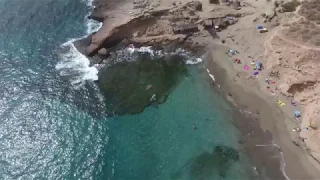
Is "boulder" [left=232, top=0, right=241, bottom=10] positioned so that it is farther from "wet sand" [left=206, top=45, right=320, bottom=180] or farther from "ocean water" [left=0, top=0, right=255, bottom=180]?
"ocean water" [left=0, top=0, right=255, bottom=180]

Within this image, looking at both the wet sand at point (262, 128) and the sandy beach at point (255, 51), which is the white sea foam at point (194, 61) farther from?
the wet sand at point (262, 128)

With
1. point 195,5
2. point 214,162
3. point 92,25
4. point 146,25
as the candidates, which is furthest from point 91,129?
point 195,5

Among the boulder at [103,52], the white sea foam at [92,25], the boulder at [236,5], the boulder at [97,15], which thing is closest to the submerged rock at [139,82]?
the boulder at [103,52]

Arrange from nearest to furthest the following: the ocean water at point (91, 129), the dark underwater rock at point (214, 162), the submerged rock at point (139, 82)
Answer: the dark underwater rock at point (214, 162) < the ocean water at point (91, 129) < the submerged rock at point (139, 82)

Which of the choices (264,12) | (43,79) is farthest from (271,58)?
(43,79)

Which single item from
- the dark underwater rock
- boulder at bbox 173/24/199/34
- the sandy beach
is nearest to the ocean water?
the dark underwater rock

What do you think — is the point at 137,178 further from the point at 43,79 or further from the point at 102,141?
the point at 43,79
